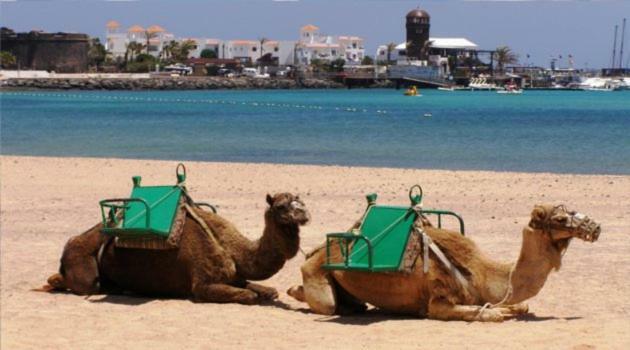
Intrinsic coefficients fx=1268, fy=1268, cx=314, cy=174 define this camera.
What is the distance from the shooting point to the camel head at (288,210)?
35.1 feet

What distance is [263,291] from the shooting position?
11453mm

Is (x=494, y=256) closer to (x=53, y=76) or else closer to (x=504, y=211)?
(x=504, y=211)

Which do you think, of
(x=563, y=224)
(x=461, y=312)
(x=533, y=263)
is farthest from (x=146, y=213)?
(x=563, y=224)

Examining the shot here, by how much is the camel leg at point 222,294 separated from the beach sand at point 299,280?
0.11m

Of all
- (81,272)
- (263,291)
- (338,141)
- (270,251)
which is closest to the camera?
(270,251)

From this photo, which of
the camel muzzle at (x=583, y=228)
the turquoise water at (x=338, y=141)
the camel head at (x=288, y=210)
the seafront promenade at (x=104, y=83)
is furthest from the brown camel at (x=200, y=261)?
the seafront promenade at (x=104, y=83)

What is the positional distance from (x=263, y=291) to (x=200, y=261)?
25.7 inches

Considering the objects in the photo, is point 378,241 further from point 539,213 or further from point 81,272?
point 81,272

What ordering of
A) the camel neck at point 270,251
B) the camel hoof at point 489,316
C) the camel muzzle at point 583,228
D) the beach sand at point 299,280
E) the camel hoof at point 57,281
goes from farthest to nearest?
the camel hoof at point 57,281 → the camel neck at point 270,251 → the camel hoof at point 489,316 → the camel muzzle at point 583,228 → the beach sand at point 299,280

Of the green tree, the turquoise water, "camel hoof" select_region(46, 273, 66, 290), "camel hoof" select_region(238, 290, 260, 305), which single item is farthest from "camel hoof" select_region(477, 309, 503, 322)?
the green tree

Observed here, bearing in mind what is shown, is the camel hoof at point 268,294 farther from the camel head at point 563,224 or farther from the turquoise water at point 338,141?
the turquoise water at point 338,141

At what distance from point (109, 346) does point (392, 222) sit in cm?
259

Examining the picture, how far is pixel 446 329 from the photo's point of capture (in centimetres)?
980

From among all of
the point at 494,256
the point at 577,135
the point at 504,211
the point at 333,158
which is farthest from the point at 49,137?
the point at 494,256
